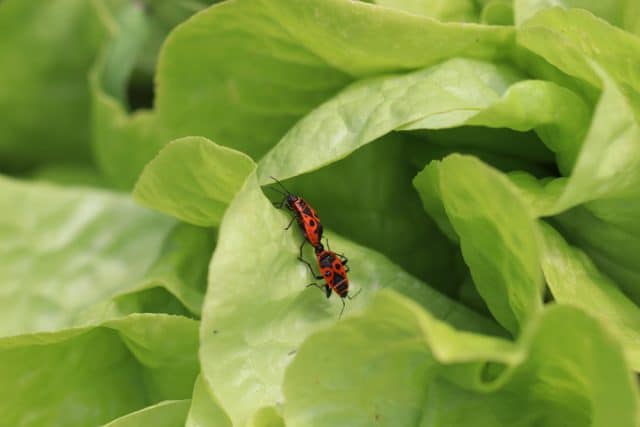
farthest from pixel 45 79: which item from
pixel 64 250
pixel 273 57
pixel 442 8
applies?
pixel 442 8

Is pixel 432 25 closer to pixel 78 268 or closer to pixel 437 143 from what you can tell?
pixel 437 143

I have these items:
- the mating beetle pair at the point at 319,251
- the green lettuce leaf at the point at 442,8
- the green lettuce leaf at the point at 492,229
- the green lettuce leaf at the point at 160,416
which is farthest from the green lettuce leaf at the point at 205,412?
the green lettuce leaf at the point at 442,8

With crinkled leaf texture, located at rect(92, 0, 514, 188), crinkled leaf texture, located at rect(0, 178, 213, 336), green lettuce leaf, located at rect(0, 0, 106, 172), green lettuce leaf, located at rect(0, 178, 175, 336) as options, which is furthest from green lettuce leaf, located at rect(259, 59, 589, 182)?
green lettuce leaf, located at rect(0, 0, 106, 172)

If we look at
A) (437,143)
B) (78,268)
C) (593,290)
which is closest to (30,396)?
(78,268)

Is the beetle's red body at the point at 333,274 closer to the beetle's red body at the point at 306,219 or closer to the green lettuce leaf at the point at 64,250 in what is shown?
the beetle's red body at the point at 306,219

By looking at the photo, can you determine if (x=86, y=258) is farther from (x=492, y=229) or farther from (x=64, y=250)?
(x=492, y=229)

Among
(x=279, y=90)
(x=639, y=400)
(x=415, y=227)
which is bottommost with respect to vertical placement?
(x=415, y=227)
